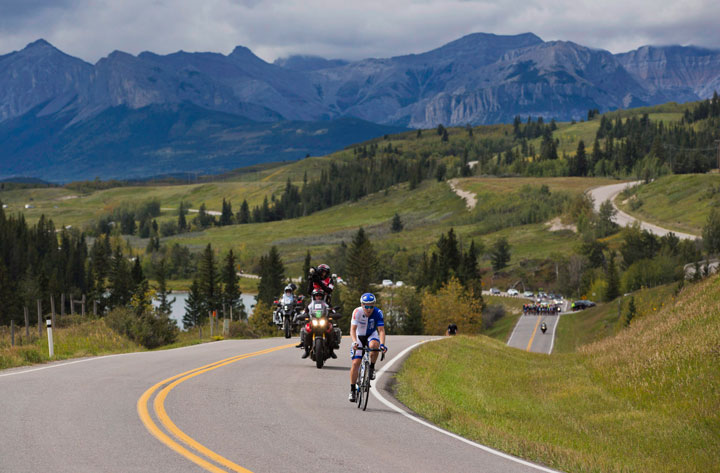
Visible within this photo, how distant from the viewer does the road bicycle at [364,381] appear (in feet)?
49.1

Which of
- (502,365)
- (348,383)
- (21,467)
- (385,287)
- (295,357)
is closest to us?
(21,467)

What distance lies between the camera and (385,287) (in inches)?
6678

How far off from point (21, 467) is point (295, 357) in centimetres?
1462

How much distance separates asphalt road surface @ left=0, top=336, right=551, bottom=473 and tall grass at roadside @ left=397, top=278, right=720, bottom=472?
3.37 ft

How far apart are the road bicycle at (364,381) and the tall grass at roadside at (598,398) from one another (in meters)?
1.05

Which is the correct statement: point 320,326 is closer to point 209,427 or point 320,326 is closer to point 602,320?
point 209,427

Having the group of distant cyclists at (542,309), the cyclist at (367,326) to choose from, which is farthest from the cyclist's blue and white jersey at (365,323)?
the group of distant cyclists at (542,309)

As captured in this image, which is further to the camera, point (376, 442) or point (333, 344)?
point (333, 344)

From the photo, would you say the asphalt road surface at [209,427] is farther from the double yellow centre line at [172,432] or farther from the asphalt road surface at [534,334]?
the asphalt road surface at [534,334]

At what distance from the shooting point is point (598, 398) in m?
19.9

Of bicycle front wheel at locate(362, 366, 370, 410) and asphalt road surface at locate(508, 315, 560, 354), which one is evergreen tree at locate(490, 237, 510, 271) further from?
bicycle front wheel at locate(362, 366, 370, 410)

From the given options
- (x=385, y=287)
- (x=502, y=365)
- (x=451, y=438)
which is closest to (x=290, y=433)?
(x=451, y=438)

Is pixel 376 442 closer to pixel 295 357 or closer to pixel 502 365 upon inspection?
pixel 295 357

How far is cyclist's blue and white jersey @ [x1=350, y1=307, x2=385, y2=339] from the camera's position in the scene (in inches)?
642
